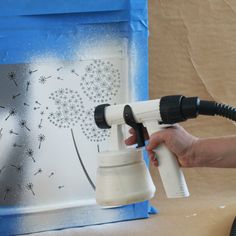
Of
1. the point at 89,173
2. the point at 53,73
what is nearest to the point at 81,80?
the point at 53,73

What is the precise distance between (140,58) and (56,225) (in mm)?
327

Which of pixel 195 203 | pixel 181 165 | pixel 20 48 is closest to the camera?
pixel 181 165

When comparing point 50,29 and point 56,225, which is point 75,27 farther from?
point 56,225

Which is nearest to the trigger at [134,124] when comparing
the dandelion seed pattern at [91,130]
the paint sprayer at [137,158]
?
the paint sprayer at [137,158]

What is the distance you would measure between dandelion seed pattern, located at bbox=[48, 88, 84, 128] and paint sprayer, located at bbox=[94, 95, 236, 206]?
16 cm

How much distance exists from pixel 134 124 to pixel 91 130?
0.63ft

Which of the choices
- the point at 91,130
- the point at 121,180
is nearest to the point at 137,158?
the point at 121,180

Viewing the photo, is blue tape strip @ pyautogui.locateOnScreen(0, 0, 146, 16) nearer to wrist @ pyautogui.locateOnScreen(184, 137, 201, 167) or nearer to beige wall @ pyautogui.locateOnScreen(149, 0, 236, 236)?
beige wall @ pyautogui.locateOnScreen(149, 0, 236, 236)

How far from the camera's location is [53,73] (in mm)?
807

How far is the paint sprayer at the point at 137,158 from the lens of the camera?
24.1 inches

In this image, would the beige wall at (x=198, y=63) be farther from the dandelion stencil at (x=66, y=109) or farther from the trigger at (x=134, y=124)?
the trigger at (x=134, y=124)

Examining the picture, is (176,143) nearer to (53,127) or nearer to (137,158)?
(137,158)

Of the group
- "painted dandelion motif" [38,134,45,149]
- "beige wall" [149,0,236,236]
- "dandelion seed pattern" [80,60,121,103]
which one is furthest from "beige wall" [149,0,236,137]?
"painted dandelion motif" [38,134,45,149]

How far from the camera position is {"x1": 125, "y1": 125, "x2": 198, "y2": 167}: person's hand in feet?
2.02
